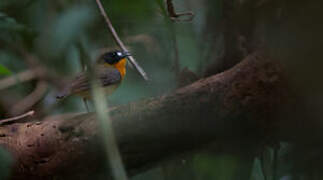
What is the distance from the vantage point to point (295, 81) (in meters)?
0.93

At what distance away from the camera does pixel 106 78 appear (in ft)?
11.9

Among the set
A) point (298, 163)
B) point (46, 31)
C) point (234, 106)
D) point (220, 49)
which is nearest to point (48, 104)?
point (46, 31)

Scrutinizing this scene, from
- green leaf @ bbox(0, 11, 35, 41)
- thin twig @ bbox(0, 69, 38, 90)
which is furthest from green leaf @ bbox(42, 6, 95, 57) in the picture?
thin twig @ bbox(0, 69, 38, 90)

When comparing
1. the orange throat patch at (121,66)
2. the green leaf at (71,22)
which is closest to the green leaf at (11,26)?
the green leaf at (71,22)

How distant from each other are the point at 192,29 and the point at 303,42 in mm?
2007

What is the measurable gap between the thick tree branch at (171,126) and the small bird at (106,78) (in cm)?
84

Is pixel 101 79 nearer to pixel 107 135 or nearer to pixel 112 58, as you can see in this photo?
pixel 112 58

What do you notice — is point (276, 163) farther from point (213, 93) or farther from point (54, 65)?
point (54, 65)

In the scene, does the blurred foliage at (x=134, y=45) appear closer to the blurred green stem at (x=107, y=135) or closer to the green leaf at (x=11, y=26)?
the green leaf at (x=11, y=26)

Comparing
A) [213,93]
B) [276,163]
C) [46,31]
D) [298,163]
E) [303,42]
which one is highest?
[46,31]

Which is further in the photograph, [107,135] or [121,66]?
[121,66]

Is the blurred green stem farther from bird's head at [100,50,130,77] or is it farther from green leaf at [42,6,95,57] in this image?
bird's head at [100,50,130,77]

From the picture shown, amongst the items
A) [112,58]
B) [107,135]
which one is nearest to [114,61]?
[112,58]

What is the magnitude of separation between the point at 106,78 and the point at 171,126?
226 cm
